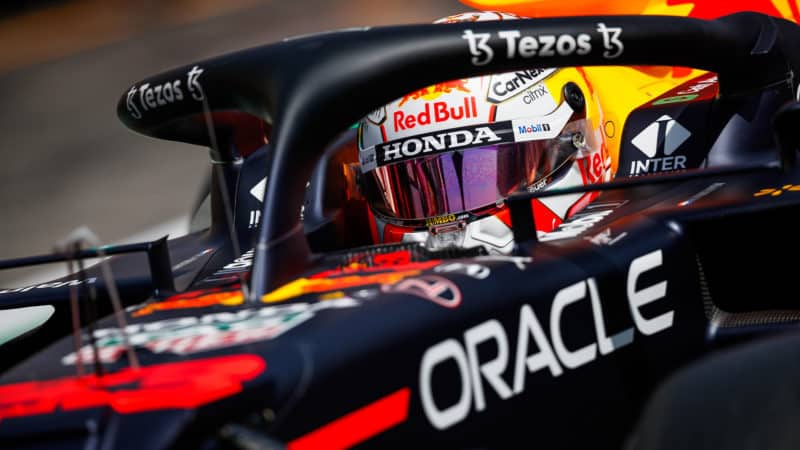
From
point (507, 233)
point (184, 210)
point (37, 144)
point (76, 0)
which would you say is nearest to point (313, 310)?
point (507, 233)

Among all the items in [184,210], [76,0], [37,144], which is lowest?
[184,210]

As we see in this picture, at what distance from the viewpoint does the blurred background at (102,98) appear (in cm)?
581

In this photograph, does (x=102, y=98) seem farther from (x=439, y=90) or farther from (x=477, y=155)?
(x=477, y=155)

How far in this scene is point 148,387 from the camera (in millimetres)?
1097

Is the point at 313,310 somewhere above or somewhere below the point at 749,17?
below

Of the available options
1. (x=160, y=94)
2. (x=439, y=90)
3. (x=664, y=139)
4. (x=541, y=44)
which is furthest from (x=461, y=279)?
(x=664, y=139)

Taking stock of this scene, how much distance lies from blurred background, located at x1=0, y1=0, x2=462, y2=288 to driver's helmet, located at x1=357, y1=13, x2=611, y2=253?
2849 mm

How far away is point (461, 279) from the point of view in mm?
1371

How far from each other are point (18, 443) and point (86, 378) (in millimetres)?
122

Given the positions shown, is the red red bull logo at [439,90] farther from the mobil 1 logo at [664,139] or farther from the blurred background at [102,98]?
the blurred background at [102,98]

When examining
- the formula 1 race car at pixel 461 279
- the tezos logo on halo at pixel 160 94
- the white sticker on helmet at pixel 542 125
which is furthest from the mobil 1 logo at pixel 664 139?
the tezos logo on halo at pixel 160 94

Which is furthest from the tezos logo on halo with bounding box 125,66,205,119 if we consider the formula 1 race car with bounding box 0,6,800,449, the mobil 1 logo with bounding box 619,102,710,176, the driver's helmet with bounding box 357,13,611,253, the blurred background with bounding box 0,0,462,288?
the blurred background with bounding box 0,0,462,288

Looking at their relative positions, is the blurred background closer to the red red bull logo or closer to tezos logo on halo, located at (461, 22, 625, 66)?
the red red bull logo

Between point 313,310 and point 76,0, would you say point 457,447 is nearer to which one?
point 313,310
